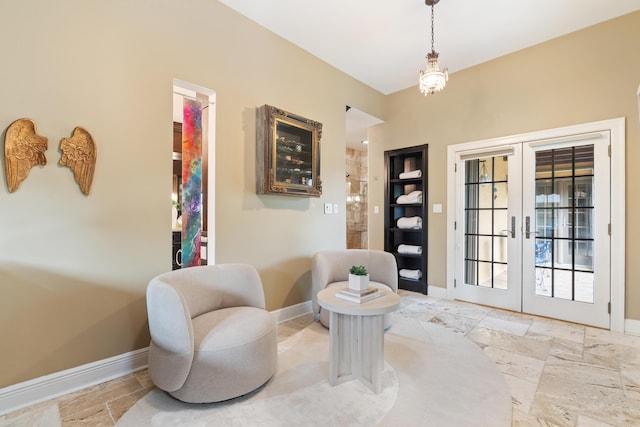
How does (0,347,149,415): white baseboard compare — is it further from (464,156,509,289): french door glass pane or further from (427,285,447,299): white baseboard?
(464,156,509,289): french door glass pane

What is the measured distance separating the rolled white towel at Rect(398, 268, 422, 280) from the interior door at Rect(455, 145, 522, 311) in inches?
21.3

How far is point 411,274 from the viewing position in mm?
4402

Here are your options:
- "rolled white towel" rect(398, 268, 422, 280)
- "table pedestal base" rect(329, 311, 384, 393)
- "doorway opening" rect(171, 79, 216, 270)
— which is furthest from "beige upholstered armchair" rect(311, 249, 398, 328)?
"rolled white towel" rect(398, 268, 422, 280)

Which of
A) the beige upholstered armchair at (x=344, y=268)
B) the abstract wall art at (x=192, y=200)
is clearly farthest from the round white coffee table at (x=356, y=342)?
the abstract wall art at (x=192, y=200)

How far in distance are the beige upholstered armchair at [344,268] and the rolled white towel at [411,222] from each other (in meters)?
1.31

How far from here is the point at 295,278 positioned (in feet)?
11.1

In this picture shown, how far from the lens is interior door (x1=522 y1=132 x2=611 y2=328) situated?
9.90 feet

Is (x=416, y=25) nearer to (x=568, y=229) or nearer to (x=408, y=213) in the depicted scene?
(x=408, y=213)

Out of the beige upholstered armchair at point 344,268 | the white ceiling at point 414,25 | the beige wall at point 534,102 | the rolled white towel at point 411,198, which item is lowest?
the beige upholstered armchair at point 344,268

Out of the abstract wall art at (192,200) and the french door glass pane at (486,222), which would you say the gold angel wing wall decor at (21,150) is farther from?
the french door glass pane at (486,222)

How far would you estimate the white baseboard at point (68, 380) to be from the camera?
68.8 inches

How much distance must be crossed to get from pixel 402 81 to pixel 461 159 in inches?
55.6

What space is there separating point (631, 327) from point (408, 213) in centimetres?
271

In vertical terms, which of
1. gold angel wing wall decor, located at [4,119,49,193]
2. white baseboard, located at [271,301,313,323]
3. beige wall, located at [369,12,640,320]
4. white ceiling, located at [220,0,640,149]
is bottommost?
white baseboard, located at [271,301,313,323]
